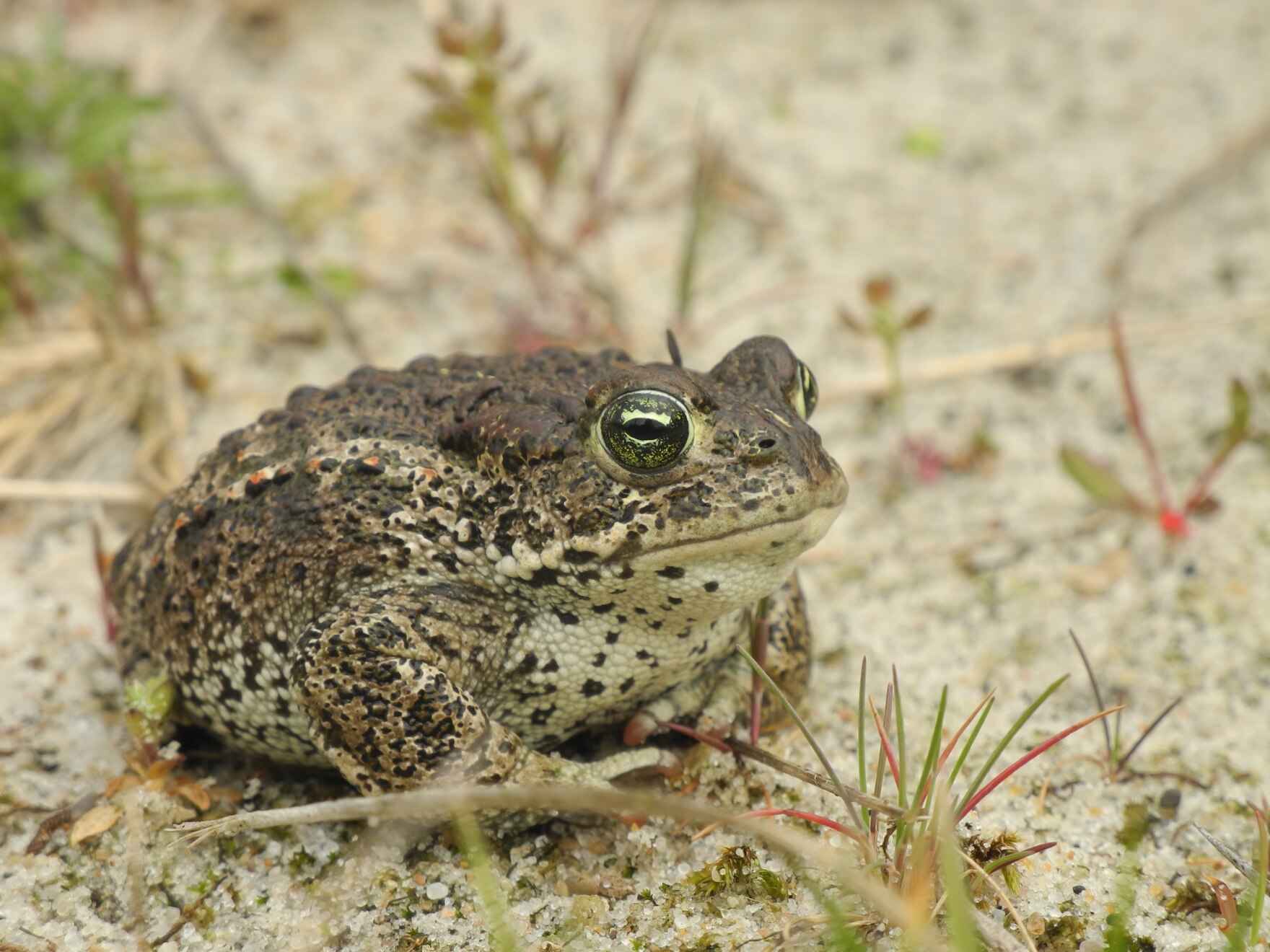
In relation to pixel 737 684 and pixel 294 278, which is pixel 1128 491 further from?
pixel 294 278

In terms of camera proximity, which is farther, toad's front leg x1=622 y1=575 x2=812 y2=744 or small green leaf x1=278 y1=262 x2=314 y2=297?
small green leaf x1=278 y1=262 x2=314 y2=297

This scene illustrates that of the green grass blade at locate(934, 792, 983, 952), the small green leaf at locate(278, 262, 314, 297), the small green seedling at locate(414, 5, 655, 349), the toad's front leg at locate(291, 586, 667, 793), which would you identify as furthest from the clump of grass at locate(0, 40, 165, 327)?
the green grass blade at locate(934, 792, 983, 952)

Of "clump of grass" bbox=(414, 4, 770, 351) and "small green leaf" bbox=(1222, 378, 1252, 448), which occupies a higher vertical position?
"clump of grass" bbox=(414, 4, 770, 351)

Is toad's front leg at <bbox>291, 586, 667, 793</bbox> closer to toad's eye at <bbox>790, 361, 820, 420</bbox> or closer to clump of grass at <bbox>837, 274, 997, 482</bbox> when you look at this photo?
toad's eye at <bbox>790, 361, 820, 420</bbox>

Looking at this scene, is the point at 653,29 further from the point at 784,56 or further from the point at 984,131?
the point at 984,131

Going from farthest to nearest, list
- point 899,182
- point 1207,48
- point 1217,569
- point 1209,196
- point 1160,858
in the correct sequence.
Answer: point 1207,48 → point 899,182 → point 1209,196 → point 1217,569 → point 1160,858

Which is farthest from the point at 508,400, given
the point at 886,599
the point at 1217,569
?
the point at 1217,569

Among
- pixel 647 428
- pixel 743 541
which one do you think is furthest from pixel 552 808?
pixel 647 428

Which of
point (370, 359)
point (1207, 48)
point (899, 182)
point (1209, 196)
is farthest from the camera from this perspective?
point (1207, 48)
